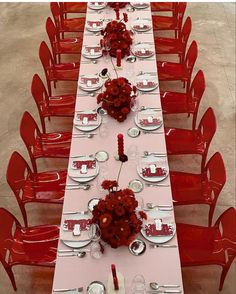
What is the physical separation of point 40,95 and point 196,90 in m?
1.96

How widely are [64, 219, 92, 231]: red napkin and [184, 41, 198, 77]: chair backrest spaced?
2817 millimetres

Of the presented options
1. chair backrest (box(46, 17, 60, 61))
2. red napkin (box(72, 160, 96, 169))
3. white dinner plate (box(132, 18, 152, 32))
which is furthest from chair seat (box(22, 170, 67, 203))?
white dinner plate (box(132, 18, 152, 32))

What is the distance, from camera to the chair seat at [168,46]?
229 inches

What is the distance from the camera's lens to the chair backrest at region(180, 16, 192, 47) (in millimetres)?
5457

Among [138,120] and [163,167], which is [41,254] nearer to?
[163,167]

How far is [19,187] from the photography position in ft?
12.9

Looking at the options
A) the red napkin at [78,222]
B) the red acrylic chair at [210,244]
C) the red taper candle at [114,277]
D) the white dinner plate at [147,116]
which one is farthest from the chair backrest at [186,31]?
the red taper candle at [114,277]

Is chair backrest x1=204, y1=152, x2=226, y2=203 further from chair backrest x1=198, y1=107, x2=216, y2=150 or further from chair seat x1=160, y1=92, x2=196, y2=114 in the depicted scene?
chair seat x1=160, y1=92, x2=196, y2=114

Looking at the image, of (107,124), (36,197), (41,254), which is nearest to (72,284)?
(41,254)

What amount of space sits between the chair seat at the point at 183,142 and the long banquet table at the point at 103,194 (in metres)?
0.40

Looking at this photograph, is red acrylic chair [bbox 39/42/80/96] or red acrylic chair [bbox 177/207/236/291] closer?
red acrylic chair [bbox 177/207/236/291]

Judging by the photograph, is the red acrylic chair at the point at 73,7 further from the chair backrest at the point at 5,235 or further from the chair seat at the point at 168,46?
the chair backrest at the point at 5,235

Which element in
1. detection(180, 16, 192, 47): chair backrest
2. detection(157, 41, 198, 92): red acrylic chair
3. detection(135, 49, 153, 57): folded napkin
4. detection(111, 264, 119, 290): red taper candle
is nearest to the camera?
detection(111, 264, 119, 290): red taper candle

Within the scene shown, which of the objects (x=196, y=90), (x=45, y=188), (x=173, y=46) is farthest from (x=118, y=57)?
(x=45, y=188)
